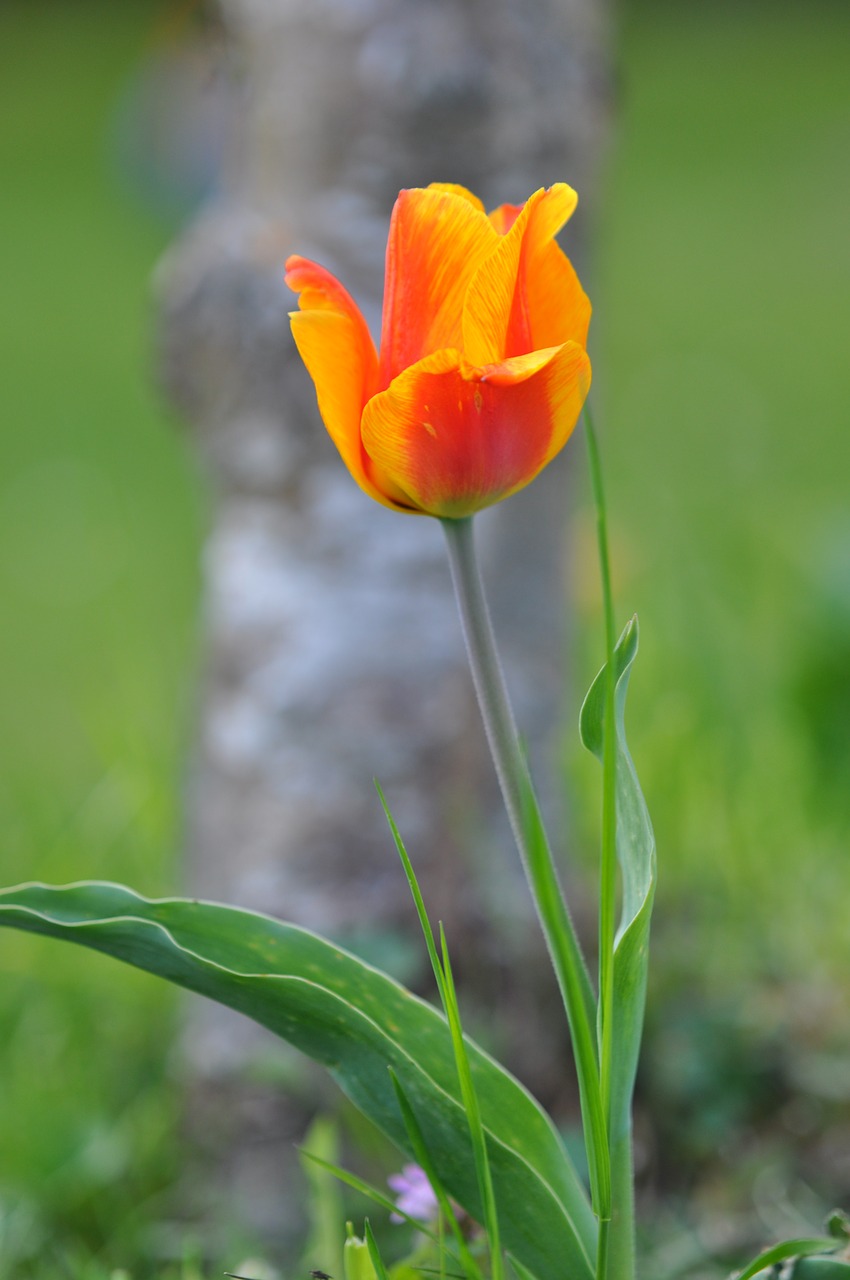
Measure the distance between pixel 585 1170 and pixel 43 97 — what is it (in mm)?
10264

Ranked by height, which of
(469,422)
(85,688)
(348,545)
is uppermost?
(85,688)

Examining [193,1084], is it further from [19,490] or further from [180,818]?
[19,490]

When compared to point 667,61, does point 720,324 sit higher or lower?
lower

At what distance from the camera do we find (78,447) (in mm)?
4051

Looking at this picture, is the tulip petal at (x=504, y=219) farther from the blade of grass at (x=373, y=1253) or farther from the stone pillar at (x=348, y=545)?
the stone pillar at (x=348, y=545)

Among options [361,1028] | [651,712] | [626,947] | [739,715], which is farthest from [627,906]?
[651,712]

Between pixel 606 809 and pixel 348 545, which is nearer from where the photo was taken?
pixel 606 809

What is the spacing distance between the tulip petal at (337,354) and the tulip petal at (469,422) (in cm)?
2

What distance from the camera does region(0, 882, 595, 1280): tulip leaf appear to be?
618 millimetres

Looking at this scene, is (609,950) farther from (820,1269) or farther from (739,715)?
(739,715)

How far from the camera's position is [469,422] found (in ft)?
1.83

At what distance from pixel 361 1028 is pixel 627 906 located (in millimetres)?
141

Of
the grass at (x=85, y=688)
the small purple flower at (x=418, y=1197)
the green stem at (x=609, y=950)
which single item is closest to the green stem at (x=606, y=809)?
the green stem at (x=609, y=950)

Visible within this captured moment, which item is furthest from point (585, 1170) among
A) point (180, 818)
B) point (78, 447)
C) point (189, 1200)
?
point (78, 447)
